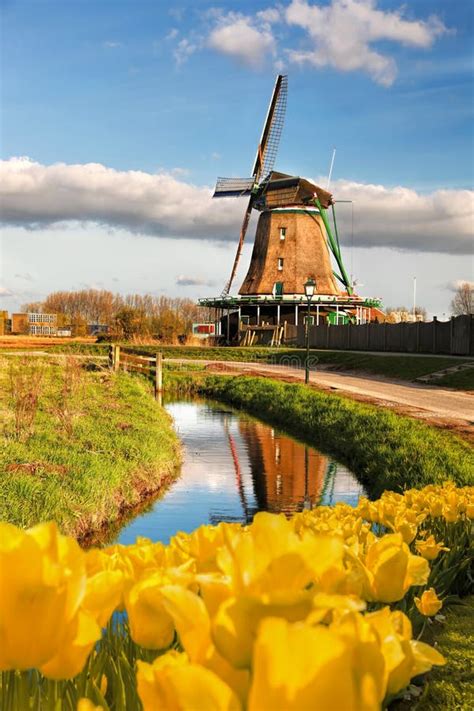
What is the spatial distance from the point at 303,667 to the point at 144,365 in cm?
2604

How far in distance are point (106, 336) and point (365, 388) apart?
31.0 m

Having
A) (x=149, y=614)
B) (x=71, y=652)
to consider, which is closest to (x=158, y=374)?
(x=149, y=614)

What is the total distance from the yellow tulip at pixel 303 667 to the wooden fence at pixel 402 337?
90.6 feet

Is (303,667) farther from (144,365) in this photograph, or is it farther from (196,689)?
(144,365)

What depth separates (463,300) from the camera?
68.4 metres

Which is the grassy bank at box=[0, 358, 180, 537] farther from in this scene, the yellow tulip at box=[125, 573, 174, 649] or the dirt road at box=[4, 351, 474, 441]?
the yellow tulip at box=[125, 573, 174, 649]

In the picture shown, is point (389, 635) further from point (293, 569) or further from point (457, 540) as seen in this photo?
point (457, 540)

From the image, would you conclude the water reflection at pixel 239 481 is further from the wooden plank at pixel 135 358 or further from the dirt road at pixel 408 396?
the wooden plank at pixel 135 358

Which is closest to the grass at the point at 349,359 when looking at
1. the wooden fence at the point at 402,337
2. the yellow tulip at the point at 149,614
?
the wooden fence at the point at 402,337

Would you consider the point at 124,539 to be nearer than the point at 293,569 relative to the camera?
No

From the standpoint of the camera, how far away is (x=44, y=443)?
10055mm

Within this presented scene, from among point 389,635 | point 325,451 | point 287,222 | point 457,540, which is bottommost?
point 325,451

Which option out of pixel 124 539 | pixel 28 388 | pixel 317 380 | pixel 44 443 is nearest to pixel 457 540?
pixel 124 539

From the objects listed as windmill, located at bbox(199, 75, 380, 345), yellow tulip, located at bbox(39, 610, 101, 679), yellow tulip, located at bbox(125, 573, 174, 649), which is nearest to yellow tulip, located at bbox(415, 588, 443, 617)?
yellow tulip, located at bbox(125, 573, 174, 649)
